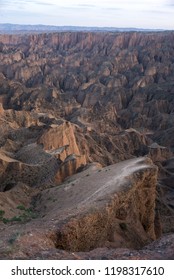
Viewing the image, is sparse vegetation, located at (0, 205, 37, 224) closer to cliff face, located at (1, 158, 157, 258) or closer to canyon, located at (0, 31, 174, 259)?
canyon, located at (0, 31, 174, 259)

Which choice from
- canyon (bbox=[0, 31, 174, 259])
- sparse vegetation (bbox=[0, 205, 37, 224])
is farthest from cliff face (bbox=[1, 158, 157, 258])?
sparse vegetation (bbox=[0, 205, 37, 224])

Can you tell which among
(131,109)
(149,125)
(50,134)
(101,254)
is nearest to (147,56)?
(131,109)

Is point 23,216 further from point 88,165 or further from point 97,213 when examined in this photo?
point 88,165

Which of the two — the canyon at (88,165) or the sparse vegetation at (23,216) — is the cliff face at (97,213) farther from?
the sparse vegetation at (23,216)

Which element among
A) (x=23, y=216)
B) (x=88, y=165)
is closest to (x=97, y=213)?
(x=23, y=216)

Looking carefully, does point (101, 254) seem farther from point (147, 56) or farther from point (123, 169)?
point (147, 56)

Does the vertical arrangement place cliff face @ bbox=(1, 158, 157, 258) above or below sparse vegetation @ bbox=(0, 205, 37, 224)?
above

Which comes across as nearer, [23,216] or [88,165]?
[23,216]

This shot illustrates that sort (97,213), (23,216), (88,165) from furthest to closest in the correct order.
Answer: (88,165) → (23,216) → (97,213)
